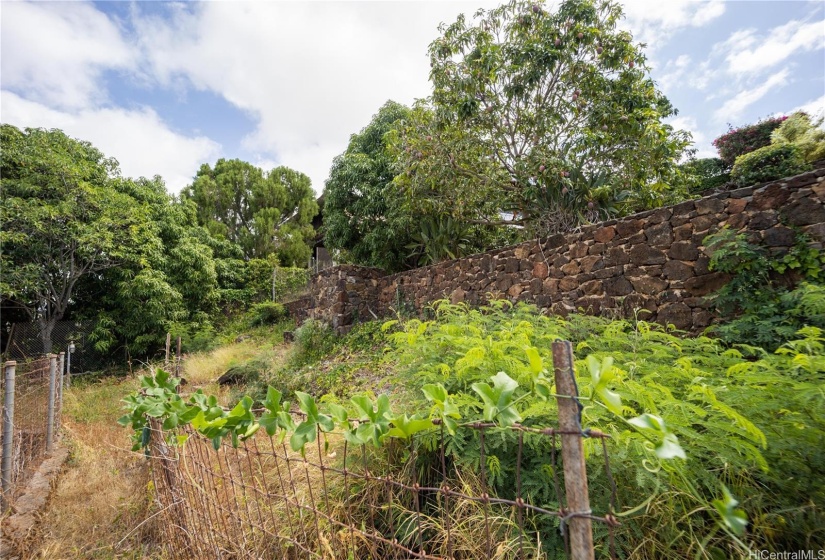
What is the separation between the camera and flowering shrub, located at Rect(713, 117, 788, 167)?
355 inches

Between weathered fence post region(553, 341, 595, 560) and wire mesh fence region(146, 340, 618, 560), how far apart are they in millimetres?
236

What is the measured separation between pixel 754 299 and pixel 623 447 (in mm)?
2777

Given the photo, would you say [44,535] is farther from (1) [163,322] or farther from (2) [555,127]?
(1) [163,322]

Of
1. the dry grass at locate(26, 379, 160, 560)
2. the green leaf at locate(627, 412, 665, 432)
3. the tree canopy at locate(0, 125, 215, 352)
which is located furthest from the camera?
the tree canopy at locate(0, 125, 215, 352)

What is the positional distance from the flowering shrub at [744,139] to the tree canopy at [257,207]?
13.9 meters

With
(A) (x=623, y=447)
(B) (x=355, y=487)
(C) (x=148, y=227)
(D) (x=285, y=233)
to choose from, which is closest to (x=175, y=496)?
(B) (x=355, y=487)

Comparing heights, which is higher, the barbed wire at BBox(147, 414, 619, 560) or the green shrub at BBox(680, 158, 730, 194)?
the green shrub at BBox(680, 158, 730, 194)

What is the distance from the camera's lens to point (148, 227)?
10.3 meters

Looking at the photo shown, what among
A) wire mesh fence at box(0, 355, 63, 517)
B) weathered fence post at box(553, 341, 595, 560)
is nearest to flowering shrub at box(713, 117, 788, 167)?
weathered fence post at box(553, 341, 595, 560)

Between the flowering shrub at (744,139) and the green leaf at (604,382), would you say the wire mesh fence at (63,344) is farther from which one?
the flowering shrub at (744,139)

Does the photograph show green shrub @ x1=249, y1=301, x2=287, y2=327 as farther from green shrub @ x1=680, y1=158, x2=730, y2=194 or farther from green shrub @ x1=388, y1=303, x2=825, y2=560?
green shrub @ x1=680, y1=158, x2=730, y2=194

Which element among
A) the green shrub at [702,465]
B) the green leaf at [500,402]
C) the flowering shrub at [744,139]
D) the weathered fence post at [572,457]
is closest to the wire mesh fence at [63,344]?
the green shrub at [702,465]

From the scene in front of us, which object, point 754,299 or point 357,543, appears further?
point 754,299

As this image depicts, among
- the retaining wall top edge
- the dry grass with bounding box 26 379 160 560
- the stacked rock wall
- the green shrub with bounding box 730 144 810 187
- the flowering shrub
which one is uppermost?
the flowering shrub
